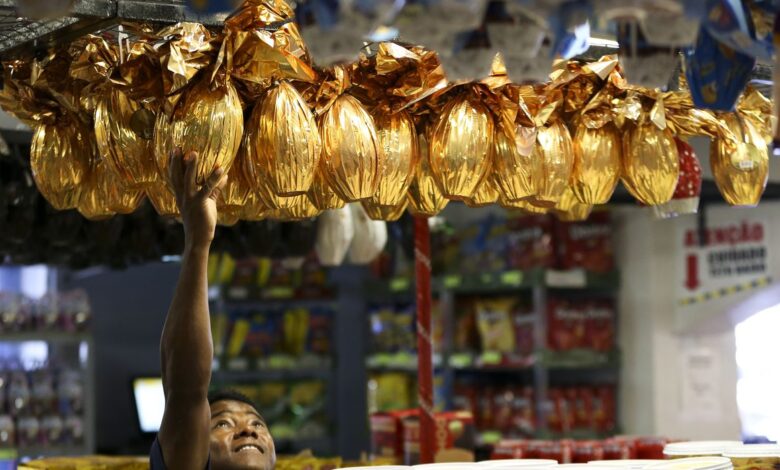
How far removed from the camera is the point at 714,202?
20.4ft

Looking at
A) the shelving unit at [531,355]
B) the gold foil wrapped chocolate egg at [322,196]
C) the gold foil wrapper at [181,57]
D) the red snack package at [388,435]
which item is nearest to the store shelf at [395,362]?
the shelving unit at [531,355]

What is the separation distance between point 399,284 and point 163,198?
4845 millimetres

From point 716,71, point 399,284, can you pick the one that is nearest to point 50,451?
point 399,284

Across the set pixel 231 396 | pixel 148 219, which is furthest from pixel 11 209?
pixel 231 396

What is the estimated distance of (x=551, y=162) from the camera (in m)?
2.52

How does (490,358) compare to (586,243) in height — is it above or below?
below

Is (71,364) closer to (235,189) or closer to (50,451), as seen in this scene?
(50,451)

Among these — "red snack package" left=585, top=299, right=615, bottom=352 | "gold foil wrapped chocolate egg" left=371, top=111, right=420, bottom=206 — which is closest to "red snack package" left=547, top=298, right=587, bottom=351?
"red snack package" left=585, top=299, right=615, bottom=352

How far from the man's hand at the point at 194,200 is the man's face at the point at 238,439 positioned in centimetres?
63

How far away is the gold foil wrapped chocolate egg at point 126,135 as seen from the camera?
232 centimetres

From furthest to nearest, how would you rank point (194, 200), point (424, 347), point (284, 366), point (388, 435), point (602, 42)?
1. point (284, 366)
2. point (388, 435)
3. point (424, 347)
4. point (602, 42)
5. point (194, 200)

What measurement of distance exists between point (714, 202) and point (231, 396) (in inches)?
155

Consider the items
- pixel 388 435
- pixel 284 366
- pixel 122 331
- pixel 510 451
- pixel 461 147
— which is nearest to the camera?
pixel 461 147

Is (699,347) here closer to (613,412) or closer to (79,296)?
(613,412)
